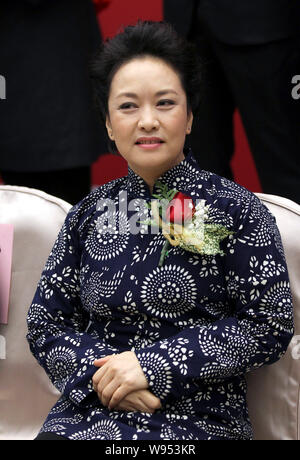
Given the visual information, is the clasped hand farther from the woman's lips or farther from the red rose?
the woman's lips

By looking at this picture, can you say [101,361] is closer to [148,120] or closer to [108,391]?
[108,391]

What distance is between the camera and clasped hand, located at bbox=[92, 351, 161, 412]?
136cm

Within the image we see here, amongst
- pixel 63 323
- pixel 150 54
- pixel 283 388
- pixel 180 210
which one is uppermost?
pixel 150 54

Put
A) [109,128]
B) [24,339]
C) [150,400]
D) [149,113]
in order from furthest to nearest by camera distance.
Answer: [24,339] < [109,128] < [149,113] < [150,400]

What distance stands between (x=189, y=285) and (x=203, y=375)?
0.16 m

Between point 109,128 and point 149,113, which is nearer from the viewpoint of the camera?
point 149,113

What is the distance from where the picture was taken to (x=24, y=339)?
1696 mm

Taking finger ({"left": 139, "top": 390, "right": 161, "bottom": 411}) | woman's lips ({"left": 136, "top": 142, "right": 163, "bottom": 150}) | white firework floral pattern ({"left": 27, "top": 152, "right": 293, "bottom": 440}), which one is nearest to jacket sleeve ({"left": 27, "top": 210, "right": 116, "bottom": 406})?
white firework floral pattern ({"left": 27, "top": 152, "right": 293, "bottom": 440})

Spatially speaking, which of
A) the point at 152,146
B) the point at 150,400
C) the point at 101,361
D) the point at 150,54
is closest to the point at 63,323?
the point at 101,361

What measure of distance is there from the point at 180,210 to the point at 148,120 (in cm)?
17

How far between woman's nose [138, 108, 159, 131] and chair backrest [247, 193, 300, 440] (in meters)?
0.32

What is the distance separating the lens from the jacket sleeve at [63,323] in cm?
144

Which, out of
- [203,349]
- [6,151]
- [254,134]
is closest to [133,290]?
[203,349]

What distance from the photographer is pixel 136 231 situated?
1.48m
